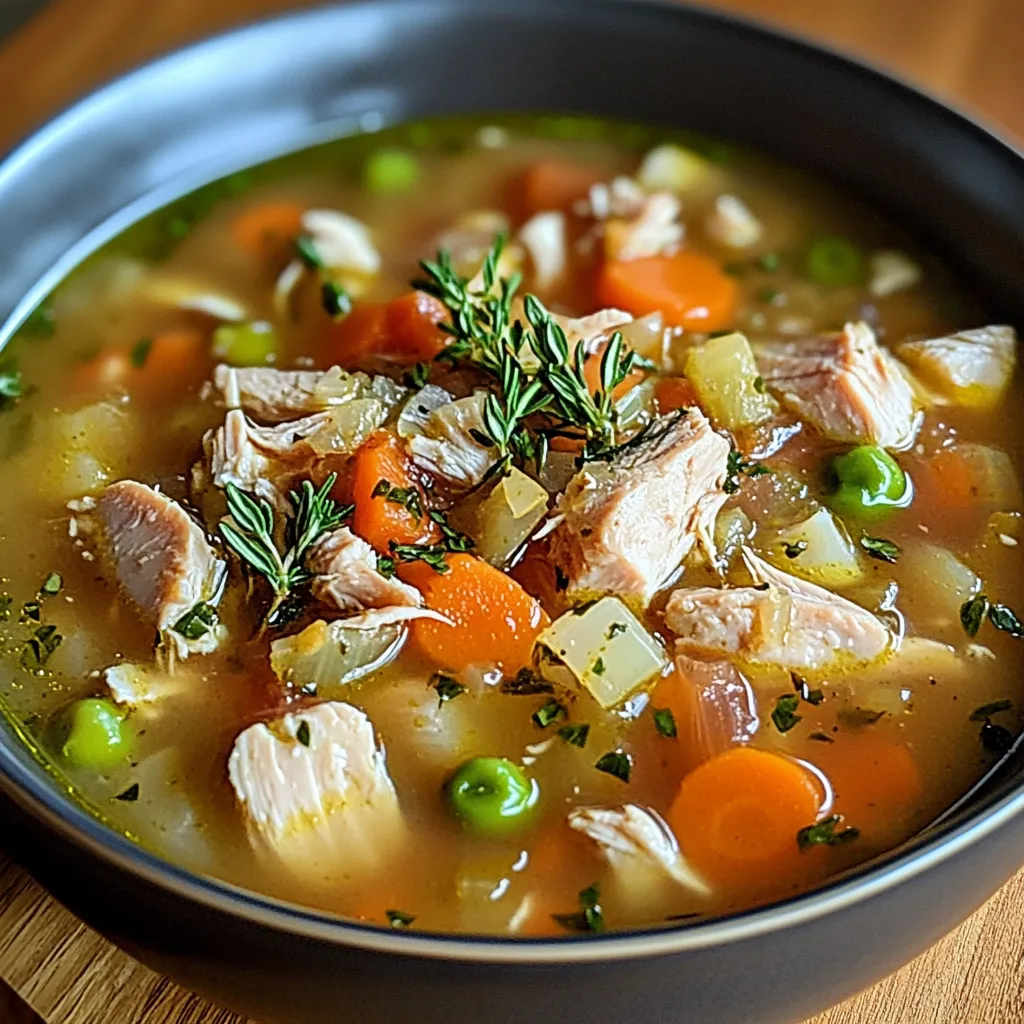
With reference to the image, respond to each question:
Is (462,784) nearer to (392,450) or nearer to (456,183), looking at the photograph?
(392,450)

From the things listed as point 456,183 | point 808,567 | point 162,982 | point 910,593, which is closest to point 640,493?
point 808,567

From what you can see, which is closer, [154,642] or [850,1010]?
[850,1010]

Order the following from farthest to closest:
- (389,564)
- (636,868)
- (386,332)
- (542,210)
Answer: (542,210), (386,332), (389,564), (636,868)

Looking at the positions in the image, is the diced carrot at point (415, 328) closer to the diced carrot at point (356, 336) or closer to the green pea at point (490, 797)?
the diced carrot at point (356, 336)

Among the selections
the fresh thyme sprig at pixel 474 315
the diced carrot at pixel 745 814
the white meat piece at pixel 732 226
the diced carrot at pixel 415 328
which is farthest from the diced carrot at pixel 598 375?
the diced carrot at pixel 745 814

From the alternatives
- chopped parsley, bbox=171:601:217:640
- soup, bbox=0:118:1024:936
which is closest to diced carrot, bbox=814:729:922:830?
soup, bbox=0:118:1024:936

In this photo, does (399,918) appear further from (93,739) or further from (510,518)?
(510,518)

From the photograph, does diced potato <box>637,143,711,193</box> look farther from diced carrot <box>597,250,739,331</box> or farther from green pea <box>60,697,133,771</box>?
green pea <box>60,697,133,771</box>
